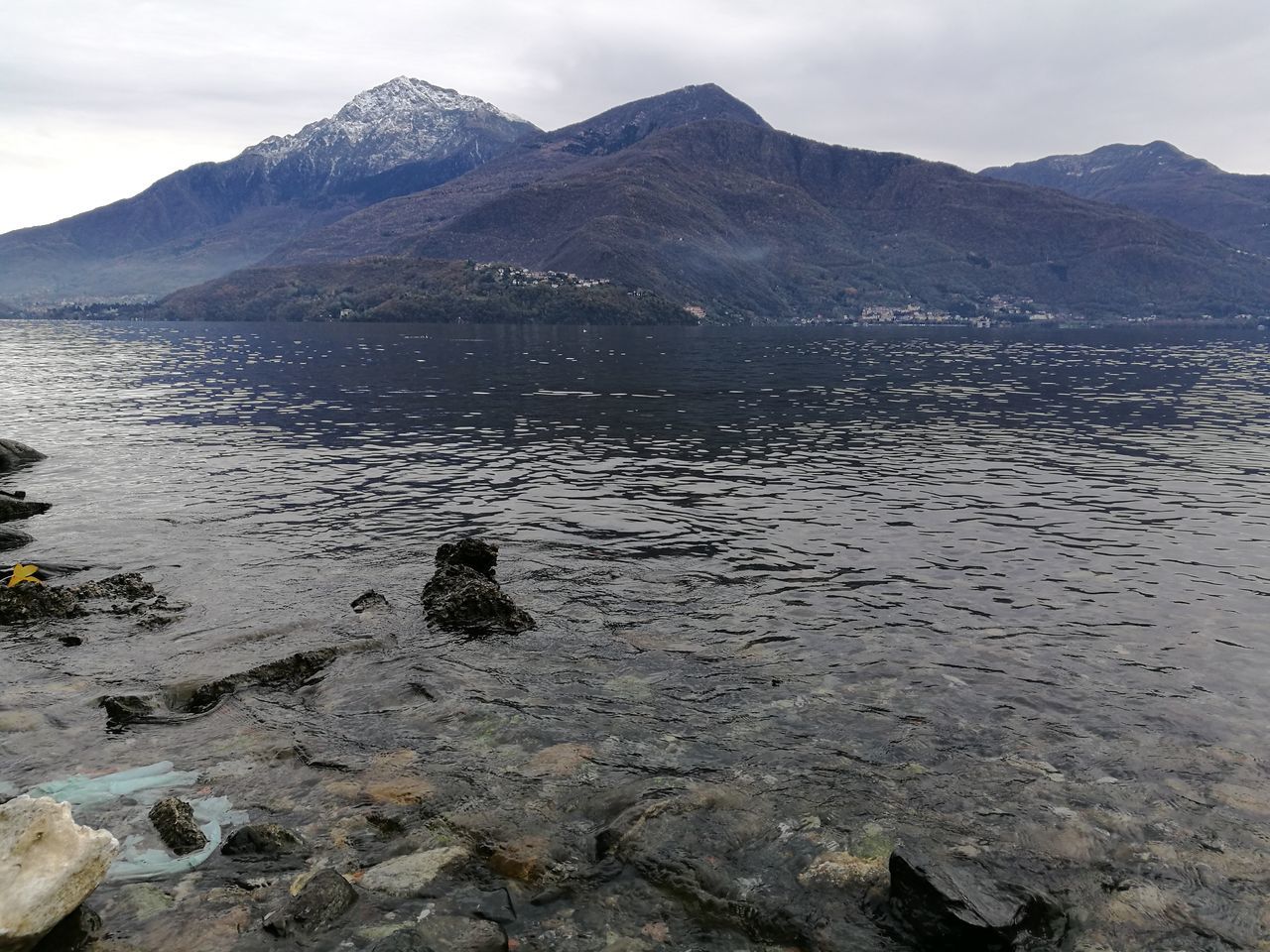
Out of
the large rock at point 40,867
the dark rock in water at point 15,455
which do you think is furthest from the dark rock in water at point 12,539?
the large rock at point 40,867

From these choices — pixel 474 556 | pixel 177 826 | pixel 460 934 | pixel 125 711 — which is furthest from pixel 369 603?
pixel 460 934

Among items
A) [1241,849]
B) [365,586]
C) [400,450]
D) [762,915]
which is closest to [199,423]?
[400,450]

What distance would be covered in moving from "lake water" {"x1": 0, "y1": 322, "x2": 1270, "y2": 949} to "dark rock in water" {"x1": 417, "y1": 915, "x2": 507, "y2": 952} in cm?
72

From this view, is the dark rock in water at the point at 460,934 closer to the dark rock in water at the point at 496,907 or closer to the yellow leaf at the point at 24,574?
the dark rock in water at the point at 496,907

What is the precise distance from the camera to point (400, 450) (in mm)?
50438

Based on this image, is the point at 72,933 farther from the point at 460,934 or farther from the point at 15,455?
the point at 15,455

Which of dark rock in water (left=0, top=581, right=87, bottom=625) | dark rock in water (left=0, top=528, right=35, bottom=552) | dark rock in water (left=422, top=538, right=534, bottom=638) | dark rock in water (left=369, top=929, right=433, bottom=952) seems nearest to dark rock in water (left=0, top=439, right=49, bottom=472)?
dark rock in water (left=0, top=528, right=35, bottom=552)

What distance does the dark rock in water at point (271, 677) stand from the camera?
17594 mm

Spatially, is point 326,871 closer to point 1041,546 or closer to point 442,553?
point 442,553

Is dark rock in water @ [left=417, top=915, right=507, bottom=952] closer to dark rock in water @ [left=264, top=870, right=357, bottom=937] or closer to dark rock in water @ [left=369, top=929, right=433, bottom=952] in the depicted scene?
dark rock in water @ [left=369, top=929, right=433, bottom=952]

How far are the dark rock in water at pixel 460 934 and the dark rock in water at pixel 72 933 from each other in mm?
4465

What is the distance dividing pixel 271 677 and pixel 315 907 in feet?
30.3

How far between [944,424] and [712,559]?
Answer: 135 ft

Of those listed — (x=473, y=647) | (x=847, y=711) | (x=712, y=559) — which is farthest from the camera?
(x=712, y=559)
